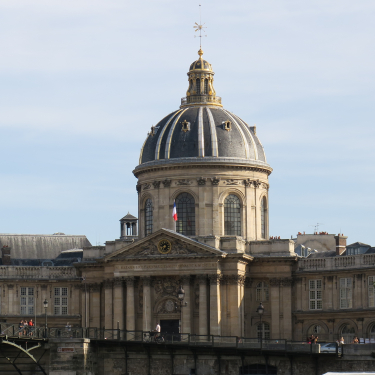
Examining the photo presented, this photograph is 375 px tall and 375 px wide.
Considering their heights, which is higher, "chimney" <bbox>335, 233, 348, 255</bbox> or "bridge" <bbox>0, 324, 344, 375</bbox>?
"chimney" <bbox>335, 233, 348, 255</bbox>

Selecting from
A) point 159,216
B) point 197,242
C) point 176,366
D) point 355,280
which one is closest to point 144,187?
point 159,216

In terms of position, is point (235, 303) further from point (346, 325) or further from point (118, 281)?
point (118, 281)

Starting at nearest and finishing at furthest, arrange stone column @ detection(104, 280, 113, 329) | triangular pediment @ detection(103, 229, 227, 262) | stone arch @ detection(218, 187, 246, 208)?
triangular pediment @ detection(103, 229, 227, 262)
stone column @ detection(104, 280, 113, 329)
stone arch @ detection(218, 187, 246, 208)

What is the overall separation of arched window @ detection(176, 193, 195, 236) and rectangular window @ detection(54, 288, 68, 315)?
40.2 ft

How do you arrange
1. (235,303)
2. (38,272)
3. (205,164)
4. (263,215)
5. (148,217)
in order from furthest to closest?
(38,272) < (263,215) < (148,217) < (205,164) < (235,303)

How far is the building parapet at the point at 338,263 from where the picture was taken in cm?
10838

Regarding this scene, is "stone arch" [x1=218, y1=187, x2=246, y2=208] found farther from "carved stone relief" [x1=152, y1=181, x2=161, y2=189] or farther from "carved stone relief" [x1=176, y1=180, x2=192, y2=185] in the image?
"carved stone relief" [x1=152, y1=181, x2=161, y2=189]

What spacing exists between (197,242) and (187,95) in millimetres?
18007

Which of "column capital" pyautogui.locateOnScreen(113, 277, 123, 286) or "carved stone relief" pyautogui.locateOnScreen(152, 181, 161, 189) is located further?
"carved stone relief" pyautogui.locateOnScreen(152, 181, 161, 189)

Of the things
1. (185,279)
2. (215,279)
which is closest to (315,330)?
(215,279)

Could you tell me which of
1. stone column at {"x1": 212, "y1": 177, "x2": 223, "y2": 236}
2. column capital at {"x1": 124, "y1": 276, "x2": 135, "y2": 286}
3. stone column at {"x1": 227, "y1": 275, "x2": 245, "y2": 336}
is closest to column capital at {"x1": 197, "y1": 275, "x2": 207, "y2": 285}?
stone column at {"x1": 227, "y1": 275, "x2": 245, "y2": 336}

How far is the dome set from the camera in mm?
115125

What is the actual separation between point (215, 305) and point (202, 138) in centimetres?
1614

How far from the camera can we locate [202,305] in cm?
10762
